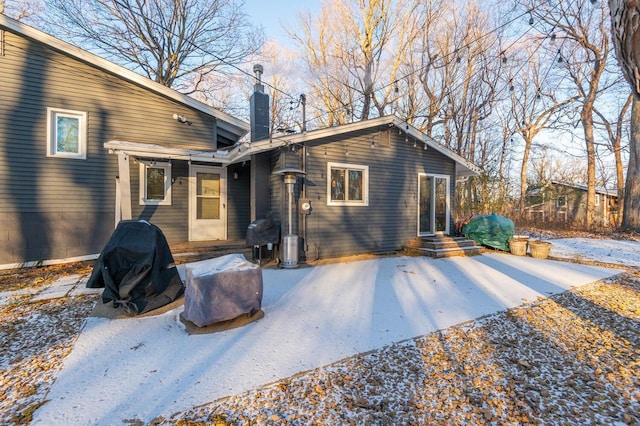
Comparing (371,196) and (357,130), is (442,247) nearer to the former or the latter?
(371,196)

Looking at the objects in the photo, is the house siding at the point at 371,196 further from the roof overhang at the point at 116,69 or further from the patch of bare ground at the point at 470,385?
the patch of bare ground at the point at 470,385

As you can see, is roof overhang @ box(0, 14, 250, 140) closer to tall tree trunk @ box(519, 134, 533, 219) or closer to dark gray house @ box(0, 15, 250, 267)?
dark gray house @ box(0, 15, 250, 267)

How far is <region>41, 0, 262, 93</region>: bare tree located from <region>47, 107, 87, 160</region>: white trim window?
20.7ft

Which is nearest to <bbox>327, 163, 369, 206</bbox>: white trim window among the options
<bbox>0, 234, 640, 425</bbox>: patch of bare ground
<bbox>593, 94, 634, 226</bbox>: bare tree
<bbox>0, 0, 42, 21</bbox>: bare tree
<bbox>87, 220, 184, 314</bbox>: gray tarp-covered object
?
<bbox>87, 220, 184, 314</bbox>: gray tarp-covered object

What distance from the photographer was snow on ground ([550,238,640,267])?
27.2 ft

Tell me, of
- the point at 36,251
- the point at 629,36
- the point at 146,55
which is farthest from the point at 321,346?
the point at 146,55

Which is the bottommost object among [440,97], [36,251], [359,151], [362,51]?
[36,251]

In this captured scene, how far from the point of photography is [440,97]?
58.6 feet

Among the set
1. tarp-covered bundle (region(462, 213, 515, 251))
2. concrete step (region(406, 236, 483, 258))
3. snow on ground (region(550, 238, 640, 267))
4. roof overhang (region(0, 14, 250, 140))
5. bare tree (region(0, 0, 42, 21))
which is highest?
bare tree (region(0, 0, 42, 21))

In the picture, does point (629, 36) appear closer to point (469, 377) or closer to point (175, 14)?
point (469, 377)

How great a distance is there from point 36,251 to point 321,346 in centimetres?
701

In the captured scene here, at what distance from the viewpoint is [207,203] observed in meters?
8.35

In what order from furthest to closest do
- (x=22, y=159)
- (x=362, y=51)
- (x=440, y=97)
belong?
(x=440, y=97) → (x=362, y=51) → (x=22, y=159)

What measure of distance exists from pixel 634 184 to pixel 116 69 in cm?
1976
